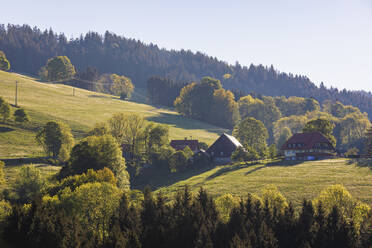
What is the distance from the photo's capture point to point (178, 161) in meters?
93.4

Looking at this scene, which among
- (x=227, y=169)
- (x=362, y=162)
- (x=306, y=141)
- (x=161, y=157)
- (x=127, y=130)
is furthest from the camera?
(x=127, y=130)

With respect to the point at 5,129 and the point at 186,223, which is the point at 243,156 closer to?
the point at 186,223

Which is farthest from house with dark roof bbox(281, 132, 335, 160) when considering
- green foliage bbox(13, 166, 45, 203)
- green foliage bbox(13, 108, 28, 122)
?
green foliage bbox(13, 108, 28, 122)

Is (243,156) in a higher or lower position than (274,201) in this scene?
higher

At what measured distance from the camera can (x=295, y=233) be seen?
4341cm

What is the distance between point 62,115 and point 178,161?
43771 millimetres

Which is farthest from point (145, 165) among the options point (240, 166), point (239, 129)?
point (239, 129)

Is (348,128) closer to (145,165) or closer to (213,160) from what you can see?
(213,160)

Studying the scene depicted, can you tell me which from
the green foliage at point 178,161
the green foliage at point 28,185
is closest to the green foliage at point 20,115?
the green foliage at point 28,185

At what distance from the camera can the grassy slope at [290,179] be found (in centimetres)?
6259

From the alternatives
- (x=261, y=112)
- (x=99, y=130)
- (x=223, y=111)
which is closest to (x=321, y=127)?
(x=99, y=130)

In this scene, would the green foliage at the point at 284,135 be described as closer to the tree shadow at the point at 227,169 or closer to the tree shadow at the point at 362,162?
the tree shadow at the point at 227,169

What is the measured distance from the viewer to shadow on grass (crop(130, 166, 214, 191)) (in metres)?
83.8

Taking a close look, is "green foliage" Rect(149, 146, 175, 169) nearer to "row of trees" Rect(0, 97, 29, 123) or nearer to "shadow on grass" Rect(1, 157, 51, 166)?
"shadow on grass" Rect(1, 157, 51, 166)
